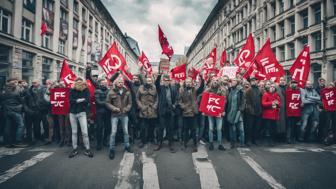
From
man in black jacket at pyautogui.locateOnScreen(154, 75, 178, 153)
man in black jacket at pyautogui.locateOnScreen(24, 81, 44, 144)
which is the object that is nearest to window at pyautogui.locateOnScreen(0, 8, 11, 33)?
man in black jacket at pyautogui.locateOnScreen(24, 81, 44, 144)

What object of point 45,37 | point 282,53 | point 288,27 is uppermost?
point 288,27

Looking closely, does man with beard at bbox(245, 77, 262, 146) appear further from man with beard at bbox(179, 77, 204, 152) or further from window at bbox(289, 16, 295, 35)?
window at bbox(289, 16, 295, 35)

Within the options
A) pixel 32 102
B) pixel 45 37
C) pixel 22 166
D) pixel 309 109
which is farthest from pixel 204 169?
pixel 45 37

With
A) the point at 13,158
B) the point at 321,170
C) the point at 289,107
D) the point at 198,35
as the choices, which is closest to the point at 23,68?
the point at 13,158

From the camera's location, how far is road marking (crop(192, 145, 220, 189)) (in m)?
4.25

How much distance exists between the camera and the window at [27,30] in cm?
1844

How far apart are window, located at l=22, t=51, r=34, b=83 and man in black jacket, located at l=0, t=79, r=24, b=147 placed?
505 inches

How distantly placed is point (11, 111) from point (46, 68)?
16700 millimetres

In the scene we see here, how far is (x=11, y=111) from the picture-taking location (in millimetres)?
7035

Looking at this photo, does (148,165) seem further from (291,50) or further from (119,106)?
(291,50)

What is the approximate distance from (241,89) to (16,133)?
23.3ft

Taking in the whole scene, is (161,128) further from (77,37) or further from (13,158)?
(77,37)

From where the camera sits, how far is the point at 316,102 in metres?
7.58

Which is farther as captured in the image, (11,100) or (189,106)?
(11,100)
